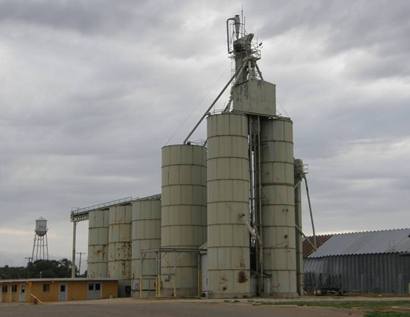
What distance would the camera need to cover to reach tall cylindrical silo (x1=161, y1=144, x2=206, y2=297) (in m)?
72.0

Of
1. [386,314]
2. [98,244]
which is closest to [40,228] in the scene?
[98,244]

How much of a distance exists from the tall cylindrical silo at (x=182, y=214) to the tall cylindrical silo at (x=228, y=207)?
20.1 ft

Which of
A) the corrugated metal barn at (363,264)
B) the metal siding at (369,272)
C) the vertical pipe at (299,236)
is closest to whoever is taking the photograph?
the vertical pipe at (299,236)

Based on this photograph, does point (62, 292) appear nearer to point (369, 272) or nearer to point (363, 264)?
point (363, 264)

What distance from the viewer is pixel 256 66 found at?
74.4 meters

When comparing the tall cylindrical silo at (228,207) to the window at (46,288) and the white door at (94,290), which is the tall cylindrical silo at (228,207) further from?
the window at (46,288)

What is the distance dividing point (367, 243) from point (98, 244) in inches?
1308

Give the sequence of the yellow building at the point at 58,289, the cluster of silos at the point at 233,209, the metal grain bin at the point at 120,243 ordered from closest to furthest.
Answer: the cluster of silos at the point at 233,209 → the yellow building at the point at 58,289 → the metal grain bin at the point at 120,243

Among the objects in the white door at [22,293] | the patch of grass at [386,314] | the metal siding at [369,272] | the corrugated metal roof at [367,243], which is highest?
the corrugated metal roof at [367,243]

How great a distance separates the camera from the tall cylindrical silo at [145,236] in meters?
77.5

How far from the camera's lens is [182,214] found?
7312 cm

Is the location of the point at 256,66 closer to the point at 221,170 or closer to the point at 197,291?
the point at 221,170

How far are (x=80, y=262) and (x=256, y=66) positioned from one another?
57.6 metres

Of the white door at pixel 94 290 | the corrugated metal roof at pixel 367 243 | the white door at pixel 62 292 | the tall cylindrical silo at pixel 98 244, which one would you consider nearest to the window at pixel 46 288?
the white door at pixel 62 292
